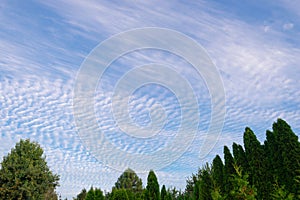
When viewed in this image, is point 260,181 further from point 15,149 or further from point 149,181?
point 15,149

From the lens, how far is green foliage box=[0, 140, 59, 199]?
26.4 meters

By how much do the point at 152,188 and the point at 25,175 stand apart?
14177 mm

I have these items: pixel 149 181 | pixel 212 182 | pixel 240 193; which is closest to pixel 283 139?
pixel 240 193

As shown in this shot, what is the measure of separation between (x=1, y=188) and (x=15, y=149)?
3970mm

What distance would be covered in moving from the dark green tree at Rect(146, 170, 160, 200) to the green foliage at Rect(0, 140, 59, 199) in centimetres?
1302

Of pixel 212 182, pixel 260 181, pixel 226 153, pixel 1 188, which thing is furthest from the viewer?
pixel 1 188

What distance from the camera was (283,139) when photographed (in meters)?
13.0

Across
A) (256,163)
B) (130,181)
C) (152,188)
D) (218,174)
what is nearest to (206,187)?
(218,174)

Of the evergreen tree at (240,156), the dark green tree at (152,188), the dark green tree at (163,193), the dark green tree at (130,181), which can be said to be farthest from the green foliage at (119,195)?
the dark green tree at (130,181)

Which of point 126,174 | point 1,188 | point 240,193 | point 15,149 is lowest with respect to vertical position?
point 240,193

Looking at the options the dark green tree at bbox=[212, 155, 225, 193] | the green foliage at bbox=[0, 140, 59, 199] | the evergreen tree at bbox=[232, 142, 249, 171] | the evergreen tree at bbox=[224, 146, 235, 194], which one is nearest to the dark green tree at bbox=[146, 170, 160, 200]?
the dark green tree at bbox=[212, 155, 225, 193]

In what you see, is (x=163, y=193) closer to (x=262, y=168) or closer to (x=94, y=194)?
(x=94, y=194)

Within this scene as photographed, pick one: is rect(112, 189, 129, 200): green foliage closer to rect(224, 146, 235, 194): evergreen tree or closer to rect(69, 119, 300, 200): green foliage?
rect(69, 119, 300, 200): green foliage

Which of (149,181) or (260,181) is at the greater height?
(149,181)
